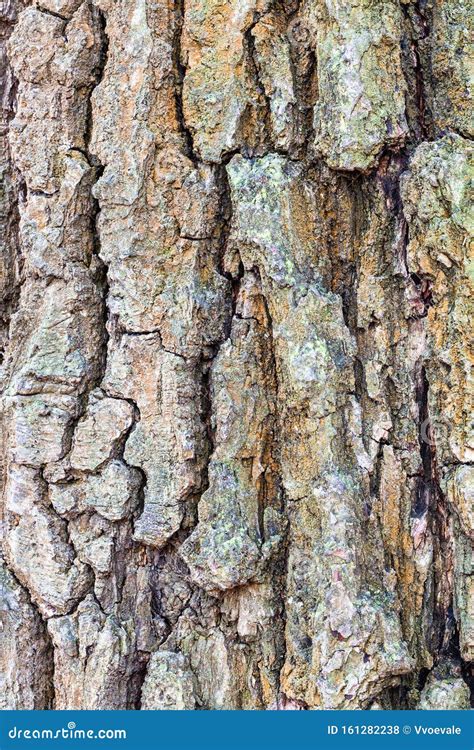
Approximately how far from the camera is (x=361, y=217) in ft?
5.35

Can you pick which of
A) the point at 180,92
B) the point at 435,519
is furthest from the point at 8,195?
the point at 435,519

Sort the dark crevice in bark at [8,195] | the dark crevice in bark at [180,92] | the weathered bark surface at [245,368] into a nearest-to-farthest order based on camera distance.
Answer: the weathered bark surface at [245,368] < the dark crevice in bark at [180,92] < the dark crevice in bark at [8,195]

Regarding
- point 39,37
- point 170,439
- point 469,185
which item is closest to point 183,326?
point 170,439

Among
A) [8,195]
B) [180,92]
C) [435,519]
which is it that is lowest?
[435,519]

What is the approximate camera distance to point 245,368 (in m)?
1.60

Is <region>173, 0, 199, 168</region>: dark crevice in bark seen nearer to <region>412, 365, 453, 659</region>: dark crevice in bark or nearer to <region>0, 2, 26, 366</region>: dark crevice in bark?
<region>0, 2, 26, 366</region>: dark crevice in bark

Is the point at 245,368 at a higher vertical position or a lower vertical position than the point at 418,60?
lower

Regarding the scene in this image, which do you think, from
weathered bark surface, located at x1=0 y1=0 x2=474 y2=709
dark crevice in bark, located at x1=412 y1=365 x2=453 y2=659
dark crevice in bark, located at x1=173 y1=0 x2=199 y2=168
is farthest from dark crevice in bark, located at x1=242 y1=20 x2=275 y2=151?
dark crevice in bark, located at x1=412 y1=365 x2=453 y2=659

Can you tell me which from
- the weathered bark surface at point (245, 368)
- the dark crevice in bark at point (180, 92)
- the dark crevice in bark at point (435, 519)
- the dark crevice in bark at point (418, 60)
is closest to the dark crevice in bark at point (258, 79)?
the weathered bark surface at point (245, 368)

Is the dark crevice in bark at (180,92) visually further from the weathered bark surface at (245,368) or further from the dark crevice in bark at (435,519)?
the dark crevice in bark at (435,519)

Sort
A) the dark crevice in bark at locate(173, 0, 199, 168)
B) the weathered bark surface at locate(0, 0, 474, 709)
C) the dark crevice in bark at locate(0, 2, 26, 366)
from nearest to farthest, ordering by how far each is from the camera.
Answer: the weathered bark surface at locate(0, 0, 474, 709), the dark crevice in bark at locate(173, 0, 199, 168), the dark crevice in bark at locate(0, 2, 26, 366)

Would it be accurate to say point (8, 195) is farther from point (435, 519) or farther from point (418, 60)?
point (435, 519)

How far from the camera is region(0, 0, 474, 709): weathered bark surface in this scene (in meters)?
1.52

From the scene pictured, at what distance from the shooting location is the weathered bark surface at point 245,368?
1524mm
